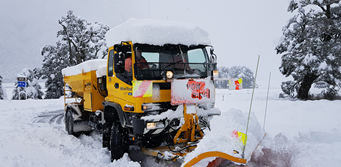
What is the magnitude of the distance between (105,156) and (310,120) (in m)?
7.01

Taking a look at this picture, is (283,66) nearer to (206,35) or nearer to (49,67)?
(206,35)

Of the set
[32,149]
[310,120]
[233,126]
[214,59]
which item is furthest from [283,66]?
[32,149]

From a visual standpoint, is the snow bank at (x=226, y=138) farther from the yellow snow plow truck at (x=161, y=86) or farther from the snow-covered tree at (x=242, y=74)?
the snow-covered tree at (x=242, y=74)

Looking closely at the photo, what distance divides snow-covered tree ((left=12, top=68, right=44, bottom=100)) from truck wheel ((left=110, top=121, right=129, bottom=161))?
3046 centimetres

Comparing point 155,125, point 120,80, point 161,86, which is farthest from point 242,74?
point 155,125

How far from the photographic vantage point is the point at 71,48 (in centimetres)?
3047

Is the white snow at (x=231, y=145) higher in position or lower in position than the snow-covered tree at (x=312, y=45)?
lower

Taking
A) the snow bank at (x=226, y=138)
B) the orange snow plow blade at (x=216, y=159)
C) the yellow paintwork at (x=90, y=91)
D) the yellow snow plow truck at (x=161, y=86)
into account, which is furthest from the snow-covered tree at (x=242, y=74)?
the orange snow plow blade at (x=216, y=159)

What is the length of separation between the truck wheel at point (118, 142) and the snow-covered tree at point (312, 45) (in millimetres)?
13020

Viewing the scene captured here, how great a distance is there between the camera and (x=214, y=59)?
5215 mm

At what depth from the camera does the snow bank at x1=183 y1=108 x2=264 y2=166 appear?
3303 millimetres

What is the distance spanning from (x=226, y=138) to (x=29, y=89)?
3337 centimetres

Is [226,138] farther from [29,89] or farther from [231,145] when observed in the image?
[29,89]

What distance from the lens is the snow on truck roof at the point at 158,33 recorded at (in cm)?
448
